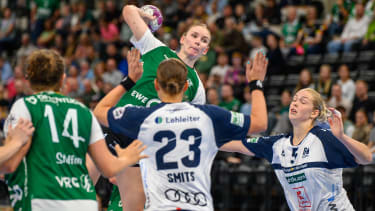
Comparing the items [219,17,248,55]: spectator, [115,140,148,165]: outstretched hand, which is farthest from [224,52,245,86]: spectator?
[115,140,148,165]: outstretched hand

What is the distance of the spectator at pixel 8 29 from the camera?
2133 cm

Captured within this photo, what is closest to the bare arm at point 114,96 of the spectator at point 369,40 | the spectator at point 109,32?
the spectator at point 369,40

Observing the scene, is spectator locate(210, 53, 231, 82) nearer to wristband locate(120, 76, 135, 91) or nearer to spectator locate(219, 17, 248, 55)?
spectator locate(219, 17, 248, 55)

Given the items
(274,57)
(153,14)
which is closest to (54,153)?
(153,14)

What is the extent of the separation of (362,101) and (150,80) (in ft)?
23.0

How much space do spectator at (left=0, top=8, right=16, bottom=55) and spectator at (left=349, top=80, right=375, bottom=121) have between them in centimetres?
1348

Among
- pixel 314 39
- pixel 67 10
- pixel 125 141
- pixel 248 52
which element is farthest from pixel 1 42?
pixel 125 141

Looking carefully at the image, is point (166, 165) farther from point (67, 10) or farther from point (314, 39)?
point (67, 10)

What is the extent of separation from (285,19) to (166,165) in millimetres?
12437

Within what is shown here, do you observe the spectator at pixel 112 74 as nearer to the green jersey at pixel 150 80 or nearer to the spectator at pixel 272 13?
the spectator at pixel 272 13

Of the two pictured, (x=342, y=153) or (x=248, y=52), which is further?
(x=248, y=52)

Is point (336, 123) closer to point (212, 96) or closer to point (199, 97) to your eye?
point (199, 97)

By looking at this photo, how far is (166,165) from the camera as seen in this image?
461 cm

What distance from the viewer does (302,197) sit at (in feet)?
20.6
